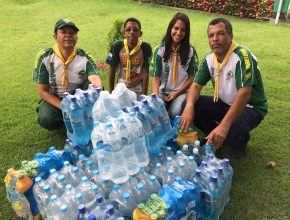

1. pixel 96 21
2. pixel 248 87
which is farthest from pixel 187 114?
pixel 96 21

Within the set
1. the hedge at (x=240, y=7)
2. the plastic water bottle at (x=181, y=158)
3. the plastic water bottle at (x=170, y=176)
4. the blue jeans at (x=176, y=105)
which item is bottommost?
the plastic water bottle at (x=170, y=176)

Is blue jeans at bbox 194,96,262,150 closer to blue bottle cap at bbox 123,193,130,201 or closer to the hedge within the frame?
blue bottle cap at bbox 123,193,130,201

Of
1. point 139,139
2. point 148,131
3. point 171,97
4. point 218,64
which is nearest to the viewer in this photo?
point 139,139

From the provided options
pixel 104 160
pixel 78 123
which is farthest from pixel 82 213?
pixel 78 123

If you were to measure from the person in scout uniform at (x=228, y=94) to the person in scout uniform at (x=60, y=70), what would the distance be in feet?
4.23

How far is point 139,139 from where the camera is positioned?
2965 mm

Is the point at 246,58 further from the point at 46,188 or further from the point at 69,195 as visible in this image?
the point at 46,188

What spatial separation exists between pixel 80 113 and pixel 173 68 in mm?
1575

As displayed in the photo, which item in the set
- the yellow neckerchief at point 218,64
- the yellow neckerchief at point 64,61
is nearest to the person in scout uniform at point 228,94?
the yellow neckerchief at point 218,64

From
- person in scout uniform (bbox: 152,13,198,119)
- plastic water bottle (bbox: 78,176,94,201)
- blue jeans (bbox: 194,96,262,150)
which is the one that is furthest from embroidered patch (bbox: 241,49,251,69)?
plastic water bottle (bbox: 78,176,94,201)

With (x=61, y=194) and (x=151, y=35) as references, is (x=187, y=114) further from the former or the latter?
(x=151, y=35)

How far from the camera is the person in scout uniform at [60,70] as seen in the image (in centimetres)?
401

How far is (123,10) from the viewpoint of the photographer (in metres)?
12.0

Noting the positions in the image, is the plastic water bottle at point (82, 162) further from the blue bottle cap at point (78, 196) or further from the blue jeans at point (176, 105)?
the blue jeans at point (176, 105)
